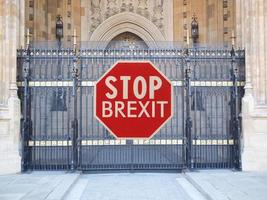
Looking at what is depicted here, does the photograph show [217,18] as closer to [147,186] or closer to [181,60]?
[181,60]

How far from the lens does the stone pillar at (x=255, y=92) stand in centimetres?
960

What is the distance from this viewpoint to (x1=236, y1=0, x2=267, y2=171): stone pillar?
31.5 ft

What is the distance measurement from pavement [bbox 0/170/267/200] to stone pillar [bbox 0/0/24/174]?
55 cm

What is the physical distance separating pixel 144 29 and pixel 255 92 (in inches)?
231

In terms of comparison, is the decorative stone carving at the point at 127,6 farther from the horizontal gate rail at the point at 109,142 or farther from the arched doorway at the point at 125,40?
the horizontal gate rail at the point at 109,142

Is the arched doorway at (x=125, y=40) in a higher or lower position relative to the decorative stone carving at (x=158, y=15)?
lower

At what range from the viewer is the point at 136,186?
832 cm

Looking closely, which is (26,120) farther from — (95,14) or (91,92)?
(95,14)

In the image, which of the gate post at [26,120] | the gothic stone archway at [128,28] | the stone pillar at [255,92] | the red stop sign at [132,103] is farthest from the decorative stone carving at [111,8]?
the red stop sign at [132,103]

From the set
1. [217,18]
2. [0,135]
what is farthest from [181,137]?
[217,18]

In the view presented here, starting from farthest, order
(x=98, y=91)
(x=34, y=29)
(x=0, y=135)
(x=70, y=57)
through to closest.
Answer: (x=34, y=29)
(x=70, y=57)
(x=0, y=135)
(x=98, y=91)

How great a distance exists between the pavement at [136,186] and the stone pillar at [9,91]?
1.80ft

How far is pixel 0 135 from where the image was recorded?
31.0 feet

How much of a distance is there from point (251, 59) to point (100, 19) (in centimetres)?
641
